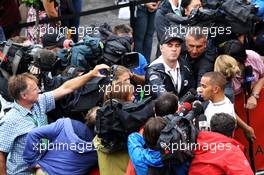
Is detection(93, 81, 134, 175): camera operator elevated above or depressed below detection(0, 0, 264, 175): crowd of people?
below

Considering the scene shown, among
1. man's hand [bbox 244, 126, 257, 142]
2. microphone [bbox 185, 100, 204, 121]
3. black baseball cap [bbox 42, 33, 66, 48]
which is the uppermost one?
microphone [bbox 185, 100, 204, 121]

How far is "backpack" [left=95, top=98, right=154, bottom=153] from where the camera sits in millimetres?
4648

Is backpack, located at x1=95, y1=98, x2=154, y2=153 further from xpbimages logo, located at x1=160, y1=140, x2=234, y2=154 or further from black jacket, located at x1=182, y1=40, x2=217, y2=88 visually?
black jacket, located at x1=182, y1=40, x2=217, y2=88

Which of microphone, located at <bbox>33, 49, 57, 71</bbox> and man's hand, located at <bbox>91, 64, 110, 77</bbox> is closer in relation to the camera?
man's hand, located at <bbox>91, 64, 110, 77</bbox>

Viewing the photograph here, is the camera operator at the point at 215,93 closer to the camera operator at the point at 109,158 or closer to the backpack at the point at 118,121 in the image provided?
the backpack at the point at 118,121

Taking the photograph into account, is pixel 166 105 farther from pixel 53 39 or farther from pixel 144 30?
pixel 144 30

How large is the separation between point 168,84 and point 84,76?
3.00 ft

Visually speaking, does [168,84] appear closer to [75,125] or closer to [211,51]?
[211,51]

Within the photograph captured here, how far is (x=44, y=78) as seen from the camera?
5828 mm

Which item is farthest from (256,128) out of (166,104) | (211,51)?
(166,104)

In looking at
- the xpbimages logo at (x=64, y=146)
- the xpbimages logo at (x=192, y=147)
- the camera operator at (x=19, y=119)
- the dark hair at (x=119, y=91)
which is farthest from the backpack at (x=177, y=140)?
the camera operator at (x=19, y=119)

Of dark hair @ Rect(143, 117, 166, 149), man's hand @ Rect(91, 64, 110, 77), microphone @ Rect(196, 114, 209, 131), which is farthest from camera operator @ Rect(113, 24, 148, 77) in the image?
dark hair @ Rect(143, 117, 166, 149)

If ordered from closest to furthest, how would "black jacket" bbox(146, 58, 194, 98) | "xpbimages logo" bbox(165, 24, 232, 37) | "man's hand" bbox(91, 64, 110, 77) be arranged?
"man's hand" bbox(91, 64, 110, 77)
"black jacket" bbox(146, 58, 194, 98)
"xpbimages logo" bbox(165, 24, 232, 37)

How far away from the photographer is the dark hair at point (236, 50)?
5.81 metres
